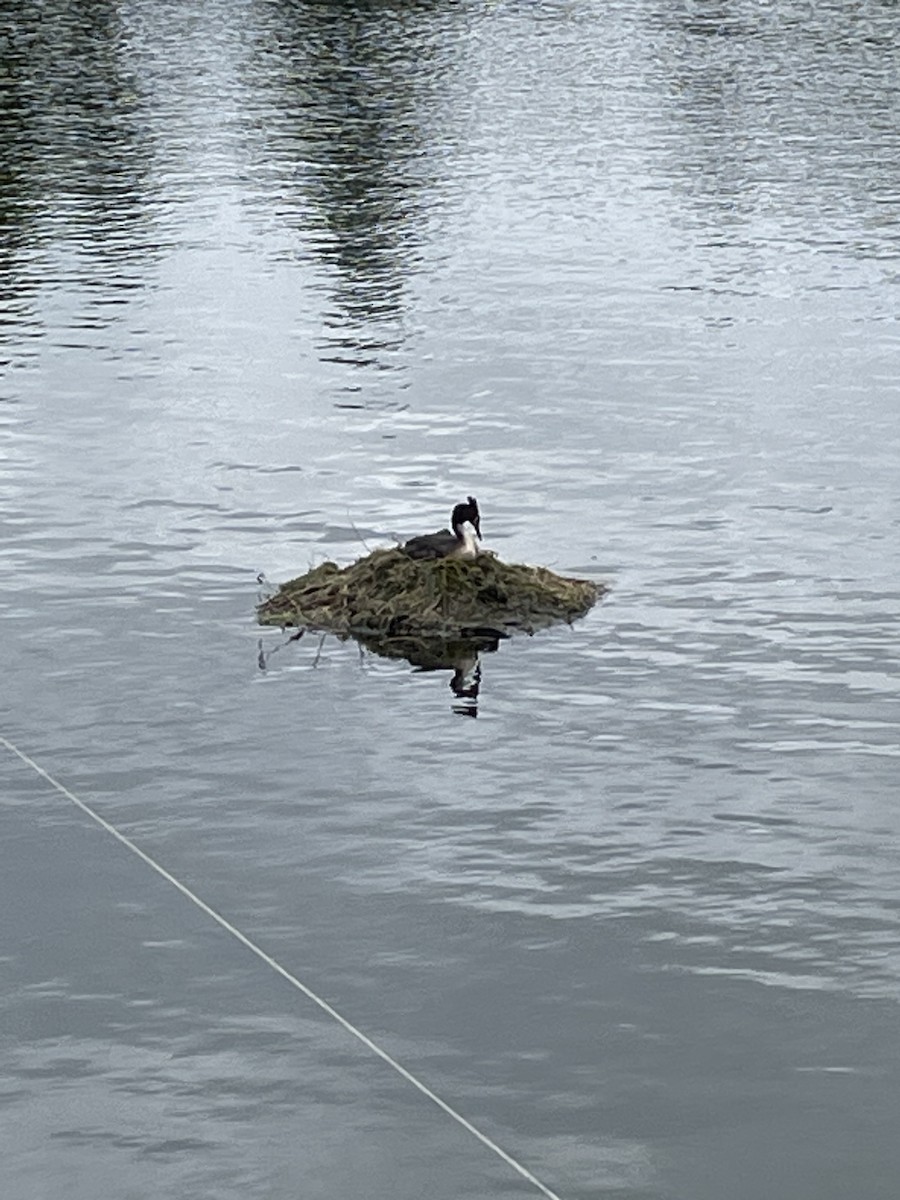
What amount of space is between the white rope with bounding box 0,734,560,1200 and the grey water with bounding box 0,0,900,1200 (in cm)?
5

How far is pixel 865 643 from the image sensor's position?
17.0 metres

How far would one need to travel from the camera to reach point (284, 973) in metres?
12.4

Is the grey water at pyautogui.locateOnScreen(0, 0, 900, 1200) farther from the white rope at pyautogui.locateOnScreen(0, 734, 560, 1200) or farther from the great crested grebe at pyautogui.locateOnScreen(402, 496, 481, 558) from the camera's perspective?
the great crested grebe at pyautogui.locateOnScreen(402, 496, 481, 558)

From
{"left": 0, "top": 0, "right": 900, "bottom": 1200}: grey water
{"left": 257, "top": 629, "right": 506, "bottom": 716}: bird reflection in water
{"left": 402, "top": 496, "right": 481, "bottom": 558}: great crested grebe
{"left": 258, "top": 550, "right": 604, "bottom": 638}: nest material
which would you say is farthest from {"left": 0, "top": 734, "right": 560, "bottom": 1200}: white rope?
{"left": 402, "top": 496, "right": 481, "bottom": 558}: great crested grebe

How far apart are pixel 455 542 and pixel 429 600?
426 mm

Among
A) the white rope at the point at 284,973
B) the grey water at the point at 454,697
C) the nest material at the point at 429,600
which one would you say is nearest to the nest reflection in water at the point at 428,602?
the nest material at the point at 429,600

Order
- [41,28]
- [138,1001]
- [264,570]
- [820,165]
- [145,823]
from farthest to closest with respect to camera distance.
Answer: [41,28] < [820,165] < [264,570] < [145,823] < [138,1001]

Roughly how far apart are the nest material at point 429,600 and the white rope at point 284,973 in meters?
2.96

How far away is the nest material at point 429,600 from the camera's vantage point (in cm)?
1780

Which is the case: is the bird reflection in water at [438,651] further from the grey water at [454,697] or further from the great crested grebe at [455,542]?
the great crested grebe at [455,542]

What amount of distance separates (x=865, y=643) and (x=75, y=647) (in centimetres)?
502

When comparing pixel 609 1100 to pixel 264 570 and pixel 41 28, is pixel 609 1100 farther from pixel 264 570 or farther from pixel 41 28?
pixel 41 28

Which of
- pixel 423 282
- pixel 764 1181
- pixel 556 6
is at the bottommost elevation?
pixel 764 1181

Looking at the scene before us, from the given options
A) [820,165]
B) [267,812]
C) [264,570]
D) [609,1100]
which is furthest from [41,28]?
[609,1100]
